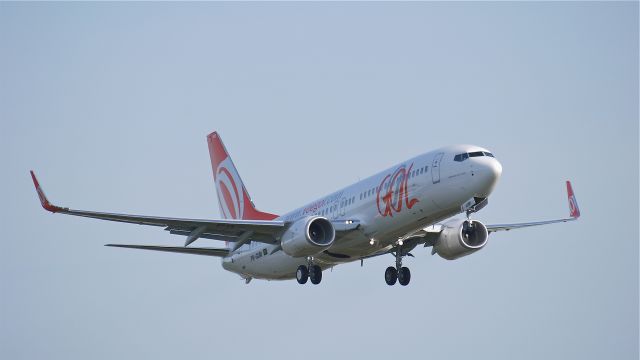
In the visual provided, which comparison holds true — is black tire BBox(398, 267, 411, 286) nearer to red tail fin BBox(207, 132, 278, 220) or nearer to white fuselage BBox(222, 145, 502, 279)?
white fuselage BBox(222, 145, 502, 279)

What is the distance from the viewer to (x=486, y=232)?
155 feet

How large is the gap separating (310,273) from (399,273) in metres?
4.22

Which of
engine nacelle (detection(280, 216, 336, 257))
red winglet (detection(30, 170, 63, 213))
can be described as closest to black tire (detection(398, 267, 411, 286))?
engine nacelle (detection(280, 216, 336, 257))

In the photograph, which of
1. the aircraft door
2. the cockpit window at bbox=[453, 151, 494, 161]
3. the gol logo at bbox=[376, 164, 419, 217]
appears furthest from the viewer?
the gol logo at bbox=[376, 164, 419, 217]

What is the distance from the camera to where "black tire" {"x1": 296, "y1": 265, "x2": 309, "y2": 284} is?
157 ft

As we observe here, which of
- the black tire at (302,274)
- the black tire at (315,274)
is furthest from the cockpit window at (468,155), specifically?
the black tire at (302,274)

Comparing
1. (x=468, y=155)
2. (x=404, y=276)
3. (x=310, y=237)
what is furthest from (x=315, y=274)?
(x=468, y=155)

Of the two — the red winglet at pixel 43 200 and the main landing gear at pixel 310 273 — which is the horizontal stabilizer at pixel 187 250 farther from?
the main landing gear at pixel 310 273

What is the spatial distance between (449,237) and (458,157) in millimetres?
7014

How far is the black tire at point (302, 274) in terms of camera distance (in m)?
47.9

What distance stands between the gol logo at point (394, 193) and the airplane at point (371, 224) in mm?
39

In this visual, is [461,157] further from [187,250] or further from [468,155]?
[187,250]

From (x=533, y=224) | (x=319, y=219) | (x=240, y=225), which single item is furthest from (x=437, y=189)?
(x=533, y=224)

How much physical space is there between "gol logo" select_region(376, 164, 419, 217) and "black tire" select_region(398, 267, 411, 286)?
6.20m
